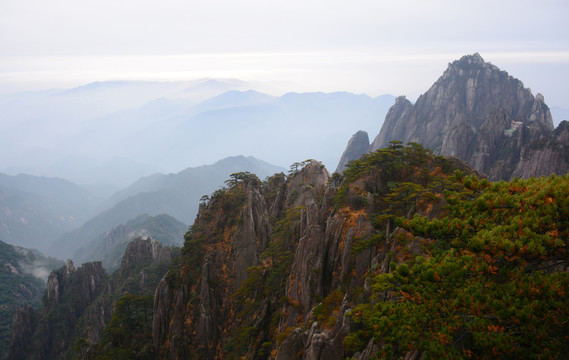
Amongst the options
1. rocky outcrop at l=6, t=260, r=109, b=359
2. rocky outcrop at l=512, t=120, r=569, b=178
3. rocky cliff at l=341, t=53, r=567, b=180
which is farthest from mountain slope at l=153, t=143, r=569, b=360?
rocky outcrop at l=512, t=120, r=569, b=178

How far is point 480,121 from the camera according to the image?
105 m

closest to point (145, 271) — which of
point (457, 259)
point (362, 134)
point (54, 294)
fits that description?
point (54, 294)

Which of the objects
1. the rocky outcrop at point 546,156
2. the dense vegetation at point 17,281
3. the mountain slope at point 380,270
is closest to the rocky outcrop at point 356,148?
the rocky outcrop at point 546,156

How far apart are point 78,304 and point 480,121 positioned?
438 ft

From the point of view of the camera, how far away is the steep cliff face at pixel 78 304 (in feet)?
202

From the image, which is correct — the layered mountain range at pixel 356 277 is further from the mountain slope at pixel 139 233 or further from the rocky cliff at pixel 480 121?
the mountain slope at pixel 139 233

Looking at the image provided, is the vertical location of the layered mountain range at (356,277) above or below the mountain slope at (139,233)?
above

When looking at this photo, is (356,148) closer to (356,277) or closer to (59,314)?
(59,314)

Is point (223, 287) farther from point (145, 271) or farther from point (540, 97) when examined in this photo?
point (540, 97)

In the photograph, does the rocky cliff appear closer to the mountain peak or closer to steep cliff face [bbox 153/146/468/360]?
the mountain peak

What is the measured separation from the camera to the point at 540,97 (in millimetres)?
103000

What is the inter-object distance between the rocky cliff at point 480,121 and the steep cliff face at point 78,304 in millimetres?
66509

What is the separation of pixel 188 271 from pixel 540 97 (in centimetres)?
12704

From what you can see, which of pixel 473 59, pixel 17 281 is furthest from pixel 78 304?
pixel 473 59
